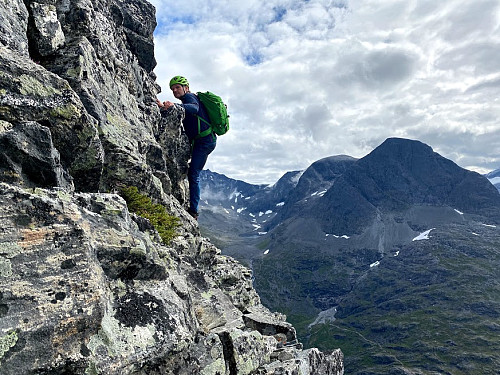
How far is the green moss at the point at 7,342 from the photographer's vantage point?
279 inches

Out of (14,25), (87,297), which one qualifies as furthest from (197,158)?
(87,297)

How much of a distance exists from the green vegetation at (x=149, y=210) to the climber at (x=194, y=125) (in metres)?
7.19

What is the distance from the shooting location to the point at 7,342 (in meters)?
7.20

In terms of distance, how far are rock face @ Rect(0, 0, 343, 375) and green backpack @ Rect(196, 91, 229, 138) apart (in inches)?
226

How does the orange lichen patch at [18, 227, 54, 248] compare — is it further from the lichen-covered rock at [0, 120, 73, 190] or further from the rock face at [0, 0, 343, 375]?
the lichen-covered rock at [0, 120, 73, 190]

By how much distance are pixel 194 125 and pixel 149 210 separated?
10.1 m

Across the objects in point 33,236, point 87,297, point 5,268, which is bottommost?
point 87,297

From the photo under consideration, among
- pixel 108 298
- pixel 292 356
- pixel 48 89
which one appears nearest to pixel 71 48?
pixel 48 89

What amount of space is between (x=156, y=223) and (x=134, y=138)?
559 centimetres

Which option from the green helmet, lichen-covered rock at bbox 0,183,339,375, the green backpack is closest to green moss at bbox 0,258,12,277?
lichen-covered rock at bbox 0,183,339,375

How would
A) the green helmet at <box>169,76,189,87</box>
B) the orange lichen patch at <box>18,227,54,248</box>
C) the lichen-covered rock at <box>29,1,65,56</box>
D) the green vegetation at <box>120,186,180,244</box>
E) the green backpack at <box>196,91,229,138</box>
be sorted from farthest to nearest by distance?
1. the green helmet at <box>169,76,189,87</box>
2. the green backpack at <box>196,91,229,138</box>
3. the green vegetation at <box>120,186,180,244</box>
4. the lichen-covered rock at <box>29,1,65,56</box>
5. the orange lichen patch at <box>18,227,54,248</box>

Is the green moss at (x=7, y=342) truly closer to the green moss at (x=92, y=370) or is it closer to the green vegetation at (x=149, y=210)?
the green moss at (x=92, y=370)

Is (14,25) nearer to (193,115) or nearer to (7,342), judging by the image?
(7,342)

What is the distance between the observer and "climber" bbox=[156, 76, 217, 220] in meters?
25.1
